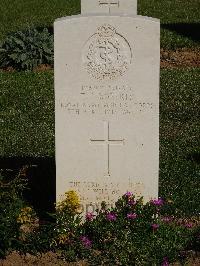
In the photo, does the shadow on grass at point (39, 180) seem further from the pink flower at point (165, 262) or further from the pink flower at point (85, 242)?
the pink flower at point (165, 262)

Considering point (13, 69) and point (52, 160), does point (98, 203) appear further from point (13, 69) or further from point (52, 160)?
point (13, 69)

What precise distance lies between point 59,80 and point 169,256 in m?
1.77

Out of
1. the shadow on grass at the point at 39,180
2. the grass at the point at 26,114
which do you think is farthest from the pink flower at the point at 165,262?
the grass at the point at 26,114

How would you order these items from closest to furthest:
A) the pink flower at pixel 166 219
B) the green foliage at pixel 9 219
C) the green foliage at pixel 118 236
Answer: the green foliage at pixel 9 219, the green foliage at pixel 118 236, the pink flower at pixel 166 219

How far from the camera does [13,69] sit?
44.7ft

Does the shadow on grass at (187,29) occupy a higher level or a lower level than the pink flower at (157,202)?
higher

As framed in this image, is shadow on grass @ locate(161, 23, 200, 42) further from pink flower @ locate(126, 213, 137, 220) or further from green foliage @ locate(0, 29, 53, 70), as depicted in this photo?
pink flower @ locate(126, 213, 137, 220)

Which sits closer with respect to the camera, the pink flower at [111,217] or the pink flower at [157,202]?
the pink flower at [111,217]

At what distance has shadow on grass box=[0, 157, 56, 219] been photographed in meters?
7.29

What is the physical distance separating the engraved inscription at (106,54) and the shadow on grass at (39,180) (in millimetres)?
1229

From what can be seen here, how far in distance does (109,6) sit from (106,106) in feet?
12.5

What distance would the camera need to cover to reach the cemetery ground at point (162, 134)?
7.05 m

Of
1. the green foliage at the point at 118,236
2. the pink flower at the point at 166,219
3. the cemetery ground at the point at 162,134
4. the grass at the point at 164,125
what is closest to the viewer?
the green foliage at the point at 118,236

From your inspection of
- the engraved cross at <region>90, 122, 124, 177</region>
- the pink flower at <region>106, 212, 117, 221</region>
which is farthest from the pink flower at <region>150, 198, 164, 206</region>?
the engraved cross at <region>90, 122, 124, 177</region>
